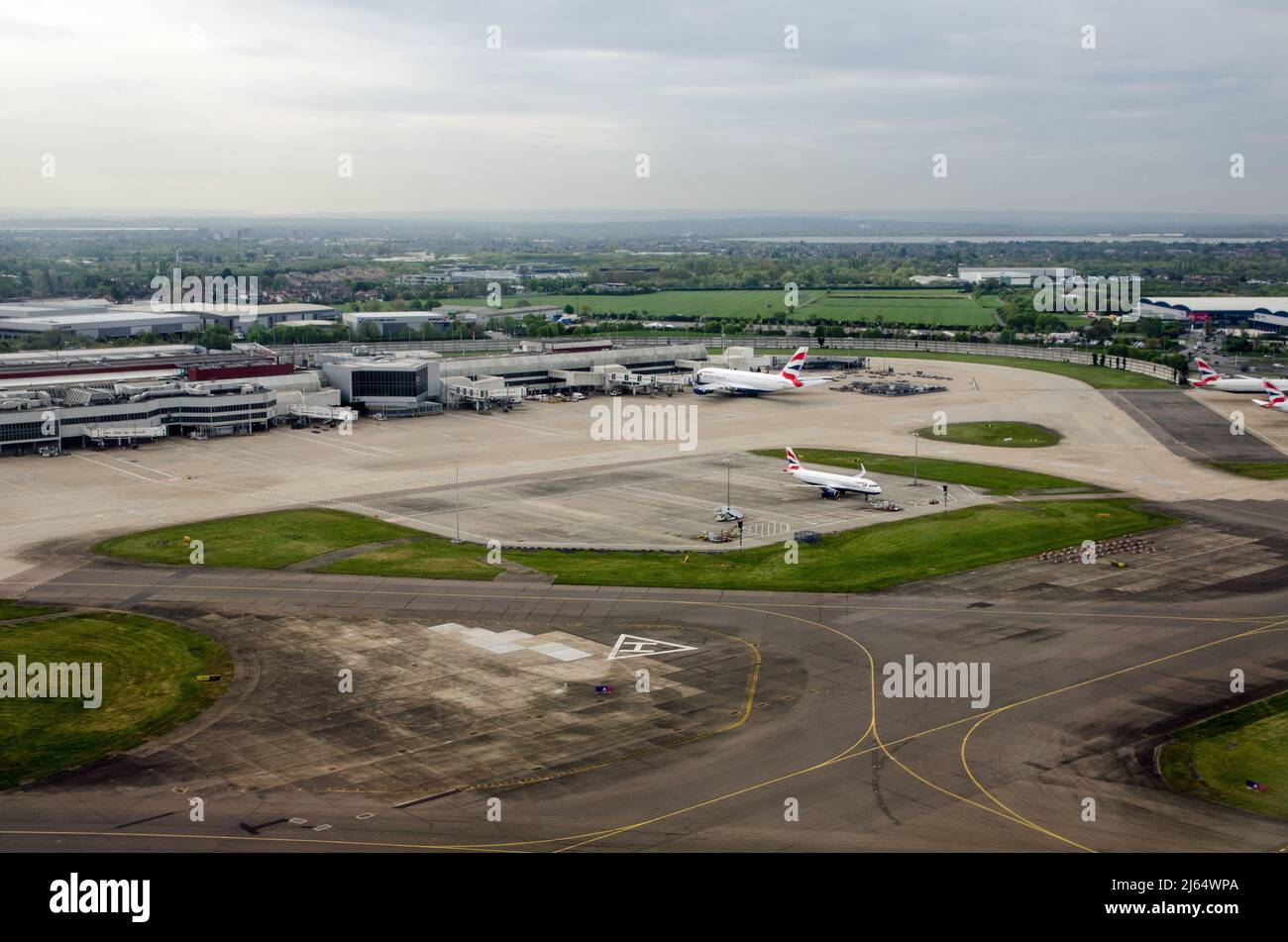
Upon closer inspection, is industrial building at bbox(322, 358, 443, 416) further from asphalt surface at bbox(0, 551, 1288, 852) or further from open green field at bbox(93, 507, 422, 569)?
asphalt surface at bbox(0, 551, 1288, 852)

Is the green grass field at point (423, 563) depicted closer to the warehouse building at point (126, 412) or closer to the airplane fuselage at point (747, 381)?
the warehouse building at point (126, 412)

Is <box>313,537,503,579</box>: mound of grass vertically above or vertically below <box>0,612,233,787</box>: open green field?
above

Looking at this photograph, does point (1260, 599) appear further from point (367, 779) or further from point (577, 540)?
point (367, 779)

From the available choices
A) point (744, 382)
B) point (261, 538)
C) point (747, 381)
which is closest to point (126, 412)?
point (261, 538)

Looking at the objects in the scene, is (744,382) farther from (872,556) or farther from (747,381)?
(872,556)

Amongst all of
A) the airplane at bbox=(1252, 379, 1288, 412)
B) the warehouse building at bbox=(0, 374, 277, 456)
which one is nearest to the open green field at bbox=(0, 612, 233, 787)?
the warehouse building at bbox=(0, 374, 277, 456)
